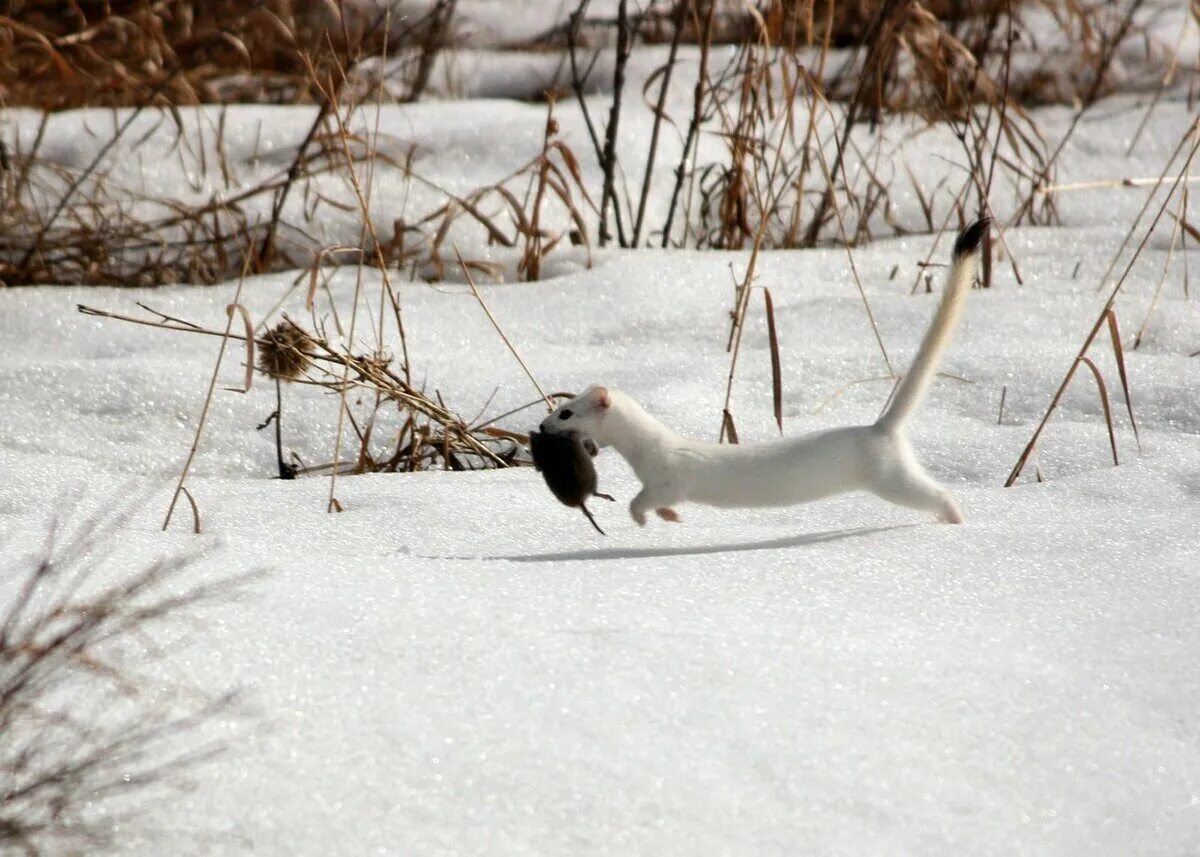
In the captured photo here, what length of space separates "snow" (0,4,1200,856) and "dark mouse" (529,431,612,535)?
2.5 inches

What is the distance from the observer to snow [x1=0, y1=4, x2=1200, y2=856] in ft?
3.18

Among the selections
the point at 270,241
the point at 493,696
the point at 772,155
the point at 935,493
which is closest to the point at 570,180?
the point at 772,155

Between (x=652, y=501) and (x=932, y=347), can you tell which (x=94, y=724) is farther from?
(x=932, y=347)

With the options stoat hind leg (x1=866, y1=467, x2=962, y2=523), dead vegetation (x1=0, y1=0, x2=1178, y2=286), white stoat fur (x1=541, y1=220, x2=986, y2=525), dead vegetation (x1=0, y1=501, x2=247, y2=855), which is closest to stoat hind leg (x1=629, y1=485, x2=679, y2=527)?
white stoat fur (x1=541, y1=220, x2=986, y2=525)

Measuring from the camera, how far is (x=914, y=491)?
158 centimetres

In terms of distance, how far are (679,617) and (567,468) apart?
0.38 meters

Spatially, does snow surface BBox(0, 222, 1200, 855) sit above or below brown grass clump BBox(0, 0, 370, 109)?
below

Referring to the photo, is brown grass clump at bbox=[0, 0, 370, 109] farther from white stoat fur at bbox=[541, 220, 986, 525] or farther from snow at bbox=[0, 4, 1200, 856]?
white stoat fur at bbox=[541, 220, 986, 525]

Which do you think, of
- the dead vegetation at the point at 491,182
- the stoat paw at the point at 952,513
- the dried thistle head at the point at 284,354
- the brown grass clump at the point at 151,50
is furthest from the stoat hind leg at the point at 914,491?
the brown grass clump at the point at 151,50

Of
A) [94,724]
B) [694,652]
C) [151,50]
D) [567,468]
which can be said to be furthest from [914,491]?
[151,50]

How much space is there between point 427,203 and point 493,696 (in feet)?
8.70

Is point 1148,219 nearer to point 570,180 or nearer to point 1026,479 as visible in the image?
point 570,180

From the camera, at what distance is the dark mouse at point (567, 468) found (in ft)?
5.23

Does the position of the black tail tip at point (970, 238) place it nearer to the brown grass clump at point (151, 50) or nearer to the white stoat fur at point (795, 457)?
the white stoat fur at point (795, 457)
